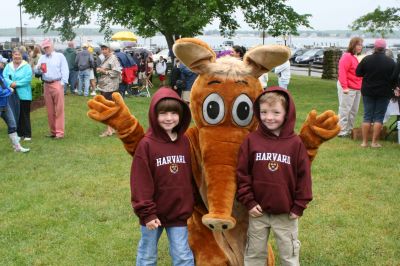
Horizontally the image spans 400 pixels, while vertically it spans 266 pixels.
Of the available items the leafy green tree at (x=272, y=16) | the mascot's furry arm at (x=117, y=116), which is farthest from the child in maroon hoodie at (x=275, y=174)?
the leafy green tree at (x=272, y=16)

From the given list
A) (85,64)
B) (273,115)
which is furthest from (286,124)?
(85,64)

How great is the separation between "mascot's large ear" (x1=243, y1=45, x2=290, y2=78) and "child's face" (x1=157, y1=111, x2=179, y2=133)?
2.25ft

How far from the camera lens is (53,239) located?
520 cm

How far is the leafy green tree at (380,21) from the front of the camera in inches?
901

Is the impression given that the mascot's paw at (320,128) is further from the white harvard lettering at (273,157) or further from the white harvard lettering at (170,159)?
the white harvard lettering at (170,159)

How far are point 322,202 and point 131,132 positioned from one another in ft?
11.0

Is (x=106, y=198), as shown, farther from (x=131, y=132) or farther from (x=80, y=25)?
(x=80, y=25)

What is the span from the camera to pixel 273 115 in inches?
137

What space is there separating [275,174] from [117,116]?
120 centimetres

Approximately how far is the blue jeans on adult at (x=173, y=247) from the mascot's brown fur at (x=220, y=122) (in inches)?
8.2


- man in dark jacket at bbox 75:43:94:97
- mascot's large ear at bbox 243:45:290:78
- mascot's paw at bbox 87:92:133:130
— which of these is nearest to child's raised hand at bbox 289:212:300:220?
mascot's large ear at bbox 243:45:290:78

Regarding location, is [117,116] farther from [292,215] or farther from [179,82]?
[179,82]

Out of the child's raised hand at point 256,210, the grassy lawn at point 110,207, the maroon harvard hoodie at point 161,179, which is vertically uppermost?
the maroon harvard hoodie at point 161,179

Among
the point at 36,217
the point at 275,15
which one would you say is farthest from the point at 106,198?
the point at 275,15
